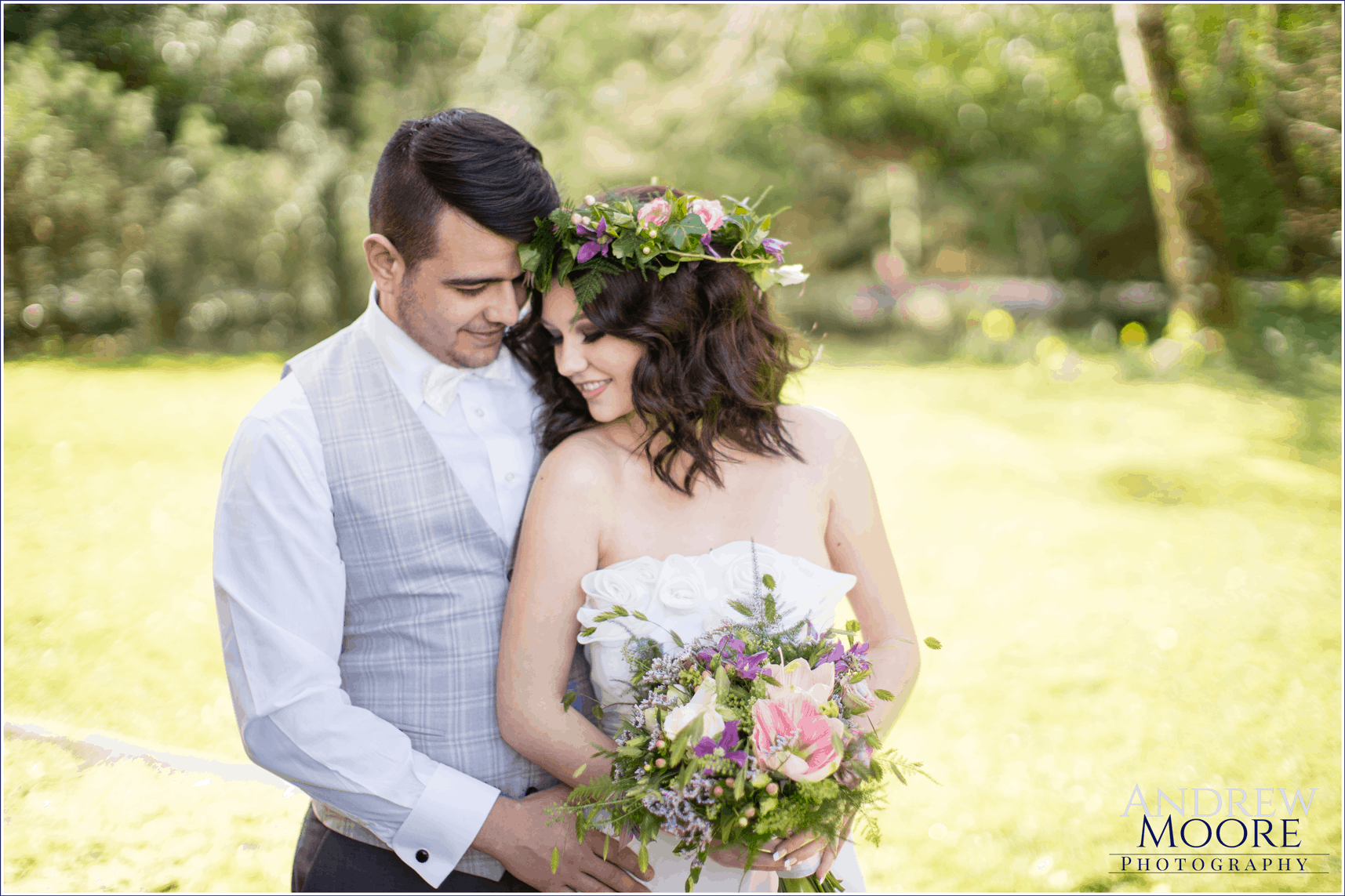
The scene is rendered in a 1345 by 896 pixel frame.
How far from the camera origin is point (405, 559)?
1.93 m

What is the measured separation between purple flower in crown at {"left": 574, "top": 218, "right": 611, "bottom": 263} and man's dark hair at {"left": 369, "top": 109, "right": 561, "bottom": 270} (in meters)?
0.14

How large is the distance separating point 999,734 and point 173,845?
413 cm

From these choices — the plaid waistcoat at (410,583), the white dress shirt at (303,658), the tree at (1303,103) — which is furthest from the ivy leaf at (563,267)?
the tree at (1303,103)

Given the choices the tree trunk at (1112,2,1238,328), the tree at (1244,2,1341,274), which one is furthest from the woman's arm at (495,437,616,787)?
the tree trunk at (1112,2,1238,328)

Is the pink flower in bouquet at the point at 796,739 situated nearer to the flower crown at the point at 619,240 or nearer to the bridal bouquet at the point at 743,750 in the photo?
the bridal bouquet at the point at 743,750

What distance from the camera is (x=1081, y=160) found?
18.2m

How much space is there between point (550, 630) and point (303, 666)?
52 cm

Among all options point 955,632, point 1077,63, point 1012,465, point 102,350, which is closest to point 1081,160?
point 1077,63

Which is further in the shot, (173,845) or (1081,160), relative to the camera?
(1081,160)

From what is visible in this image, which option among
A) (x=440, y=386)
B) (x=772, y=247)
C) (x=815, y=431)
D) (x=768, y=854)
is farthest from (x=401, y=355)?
(x=768, y=854)

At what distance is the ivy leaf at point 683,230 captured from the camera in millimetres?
1985

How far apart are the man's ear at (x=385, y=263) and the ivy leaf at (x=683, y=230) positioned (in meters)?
0.63

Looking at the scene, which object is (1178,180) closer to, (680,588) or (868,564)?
(868,564)

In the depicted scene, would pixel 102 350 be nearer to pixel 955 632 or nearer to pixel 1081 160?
pixel 955 632
